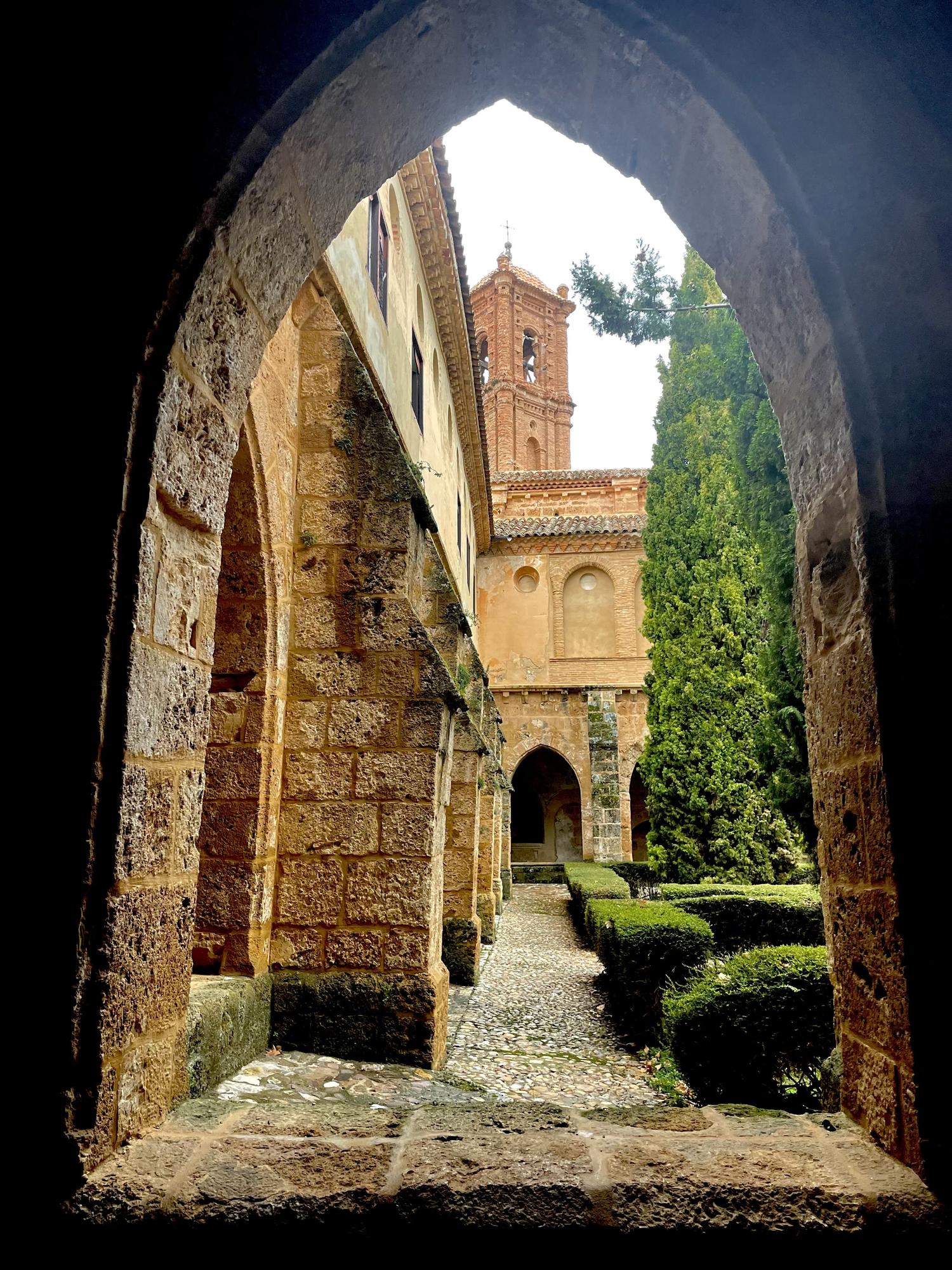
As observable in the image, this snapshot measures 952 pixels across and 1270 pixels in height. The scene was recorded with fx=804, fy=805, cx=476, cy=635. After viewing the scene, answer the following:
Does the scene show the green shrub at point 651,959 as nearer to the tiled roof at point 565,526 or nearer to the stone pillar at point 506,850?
→ the stone pillar at point 506,850

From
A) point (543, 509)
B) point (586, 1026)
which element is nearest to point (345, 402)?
point (586, 1026)

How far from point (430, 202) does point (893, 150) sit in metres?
8.64

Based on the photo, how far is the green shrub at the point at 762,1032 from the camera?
12.5 feet

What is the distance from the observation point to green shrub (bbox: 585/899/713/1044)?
611 centimetres

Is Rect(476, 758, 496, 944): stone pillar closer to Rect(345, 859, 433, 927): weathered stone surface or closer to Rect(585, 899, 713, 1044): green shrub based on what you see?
Rect(585, 899, 713, 1044): green shrub

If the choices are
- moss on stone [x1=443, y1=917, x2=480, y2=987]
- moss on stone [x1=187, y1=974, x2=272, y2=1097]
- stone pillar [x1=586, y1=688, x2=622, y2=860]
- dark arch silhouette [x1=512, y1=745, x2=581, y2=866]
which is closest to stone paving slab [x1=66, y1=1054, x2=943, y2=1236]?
moss on stone [x1=187, y1=974, x2=272, y2=1097]

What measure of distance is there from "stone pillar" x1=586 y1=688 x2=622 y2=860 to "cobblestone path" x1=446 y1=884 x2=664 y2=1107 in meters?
8.49

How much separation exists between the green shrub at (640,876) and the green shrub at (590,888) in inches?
22.1

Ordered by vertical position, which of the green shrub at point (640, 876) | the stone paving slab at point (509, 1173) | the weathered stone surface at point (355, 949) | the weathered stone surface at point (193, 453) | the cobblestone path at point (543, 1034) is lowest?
the cobblestone path at point (543, 1034)

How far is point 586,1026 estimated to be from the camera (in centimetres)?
661

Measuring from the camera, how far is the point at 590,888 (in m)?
10.9

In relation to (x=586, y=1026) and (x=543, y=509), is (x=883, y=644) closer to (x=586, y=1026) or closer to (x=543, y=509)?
(x=586, y=1026)

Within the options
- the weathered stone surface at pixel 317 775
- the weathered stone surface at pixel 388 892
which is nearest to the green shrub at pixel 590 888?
the weathered stone surface at pixel 388 892

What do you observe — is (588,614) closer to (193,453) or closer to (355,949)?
(355,949)
